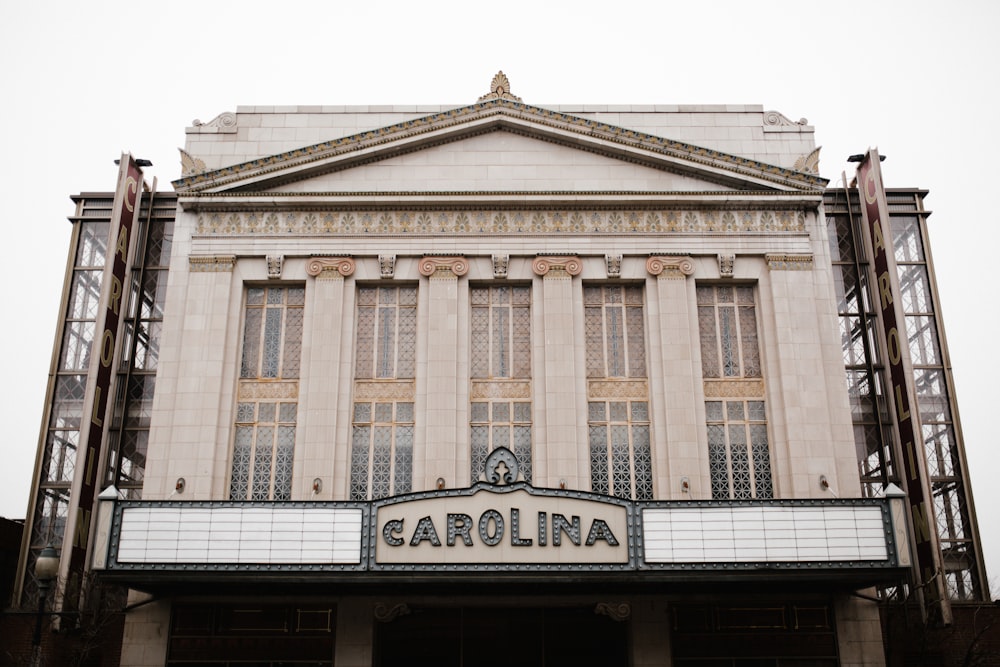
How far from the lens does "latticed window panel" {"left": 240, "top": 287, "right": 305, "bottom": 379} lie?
25.4 metres

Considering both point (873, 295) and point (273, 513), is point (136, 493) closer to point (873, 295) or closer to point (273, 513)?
point (273, 513)

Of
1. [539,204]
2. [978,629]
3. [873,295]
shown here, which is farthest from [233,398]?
[978,629]

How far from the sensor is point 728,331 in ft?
84.6

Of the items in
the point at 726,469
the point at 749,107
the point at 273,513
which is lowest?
the point at 273,513

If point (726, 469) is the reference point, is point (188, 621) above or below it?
below

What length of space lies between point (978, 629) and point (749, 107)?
48.1 ft

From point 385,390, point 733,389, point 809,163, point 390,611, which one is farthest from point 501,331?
point 809,163

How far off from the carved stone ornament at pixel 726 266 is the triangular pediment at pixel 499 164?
1.89 metres

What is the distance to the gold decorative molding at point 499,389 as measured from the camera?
82.2 feet

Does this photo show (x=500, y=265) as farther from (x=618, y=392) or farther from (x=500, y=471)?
(x=500, y=471)

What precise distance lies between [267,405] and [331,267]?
3877mm

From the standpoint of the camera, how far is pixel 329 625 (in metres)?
22.9

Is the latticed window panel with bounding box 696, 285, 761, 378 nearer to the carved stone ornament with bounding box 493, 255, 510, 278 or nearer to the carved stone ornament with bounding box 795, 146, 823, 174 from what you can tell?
the carved stone ornament with bounding box 795, 146, 823, 174

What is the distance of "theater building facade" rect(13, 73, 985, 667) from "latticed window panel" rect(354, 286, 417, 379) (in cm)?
8
